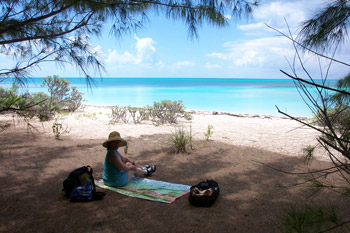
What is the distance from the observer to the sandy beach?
2580 mm

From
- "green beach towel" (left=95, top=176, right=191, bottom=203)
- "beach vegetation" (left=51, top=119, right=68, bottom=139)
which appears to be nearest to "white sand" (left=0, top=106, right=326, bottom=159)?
"beach vegetation" (left=51, top=119, right=68, bottom=139)

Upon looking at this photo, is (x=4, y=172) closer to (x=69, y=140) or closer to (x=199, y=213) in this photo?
(x=69, y=140)

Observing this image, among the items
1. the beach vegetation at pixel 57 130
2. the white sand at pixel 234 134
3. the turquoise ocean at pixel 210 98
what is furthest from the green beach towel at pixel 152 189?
the beach vegetation at pixel 57 130

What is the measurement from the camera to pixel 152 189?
11.4 feet

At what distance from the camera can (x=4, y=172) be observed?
4.00 meters

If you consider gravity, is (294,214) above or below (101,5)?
below

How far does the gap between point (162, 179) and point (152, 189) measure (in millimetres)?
472

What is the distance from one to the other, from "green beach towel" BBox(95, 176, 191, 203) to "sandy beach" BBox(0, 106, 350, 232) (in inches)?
4.2

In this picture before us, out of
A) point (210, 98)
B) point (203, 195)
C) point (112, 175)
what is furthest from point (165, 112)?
point (210, 98)

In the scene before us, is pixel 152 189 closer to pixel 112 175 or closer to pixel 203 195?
pixel 112 175

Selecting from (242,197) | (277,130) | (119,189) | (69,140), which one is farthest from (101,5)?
(277,130)

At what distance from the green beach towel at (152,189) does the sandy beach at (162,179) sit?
0.11 metres

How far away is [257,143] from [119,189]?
367cm

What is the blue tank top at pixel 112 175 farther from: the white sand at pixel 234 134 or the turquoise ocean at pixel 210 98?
the white sand at pixel 234 134
